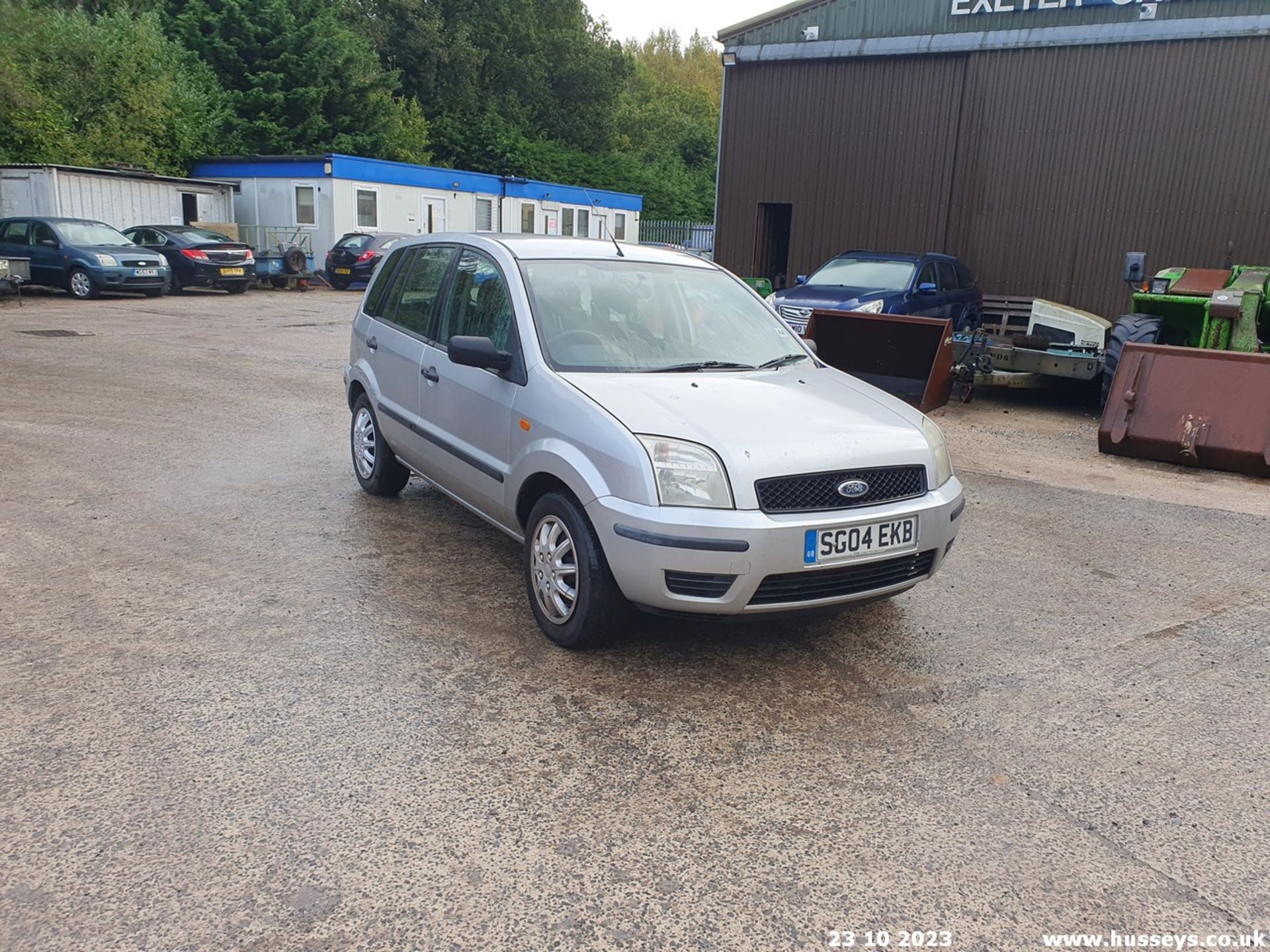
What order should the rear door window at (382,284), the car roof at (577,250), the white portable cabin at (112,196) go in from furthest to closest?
1. the white portable cabin at (112,196)
2. the rear door window at (382,284)
3. the car roof at (577,250)

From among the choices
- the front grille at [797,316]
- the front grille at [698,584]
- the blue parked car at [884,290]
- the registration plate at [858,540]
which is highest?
the blue parked car at [884,290]

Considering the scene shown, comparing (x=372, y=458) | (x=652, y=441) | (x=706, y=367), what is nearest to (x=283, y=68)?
(x=372, y=458)

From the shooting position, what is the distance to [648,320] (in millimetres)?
4914

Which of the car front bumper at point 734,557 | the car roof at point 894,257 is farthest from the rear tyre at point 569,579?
the car roof at point 894,257

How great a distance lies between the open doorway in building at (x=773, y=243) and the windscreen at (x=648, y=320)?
1359 centimetres

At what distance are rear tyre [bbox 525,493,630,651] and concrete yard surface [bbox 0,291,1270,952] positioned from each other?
14 centimetres

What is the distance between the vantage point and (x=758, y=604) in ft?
12.6

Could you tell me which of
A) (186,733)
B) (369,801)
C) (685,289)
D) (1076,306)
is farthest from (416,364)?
(1076,306)

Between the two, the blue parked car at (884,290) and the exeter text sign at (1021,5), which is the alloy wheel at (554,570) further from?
the exeter text sign at (1021,5)

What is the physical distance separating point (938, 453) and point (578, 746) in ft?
6.60

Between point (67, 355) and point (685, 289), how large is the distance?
33.3 feet

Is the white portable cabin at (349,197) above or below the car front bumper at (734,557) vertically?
above

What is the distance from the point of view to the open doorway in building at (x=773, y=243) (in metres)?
18.8

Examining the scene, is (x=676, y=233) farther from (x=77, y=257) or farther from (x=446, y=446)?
(x=446, y=446)
